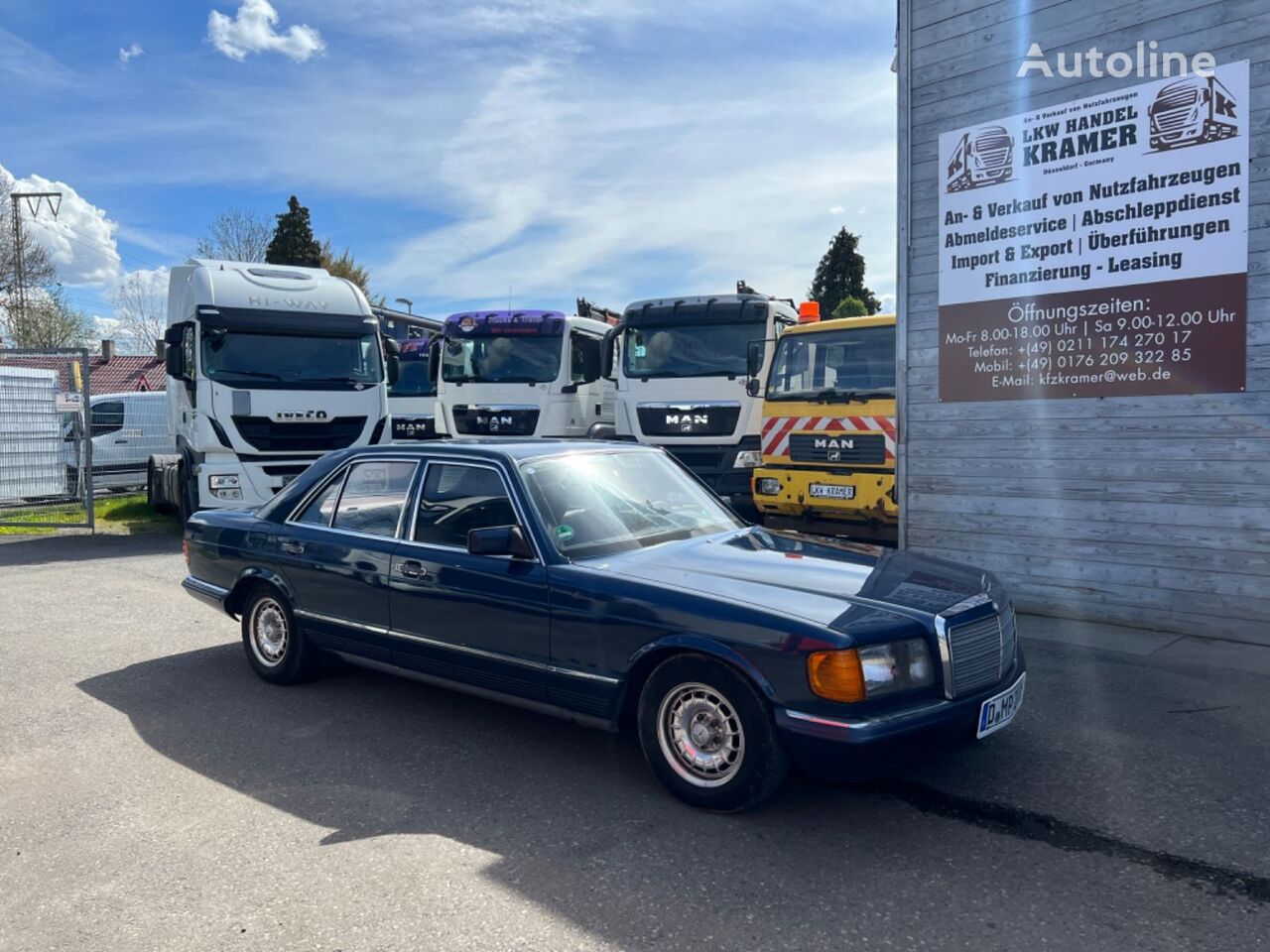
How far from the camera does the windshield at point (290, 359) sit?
11719 mm

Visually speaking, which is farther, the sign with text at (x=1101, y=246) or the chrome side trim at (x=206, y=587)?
the sign with text at (x=1101, y=246)

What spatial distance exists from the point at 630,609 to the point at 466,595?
0.99 metres

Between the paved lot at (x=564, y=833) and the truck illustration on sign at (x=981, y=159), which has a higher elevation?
the truck illustration on sign at (x=981, y=159)

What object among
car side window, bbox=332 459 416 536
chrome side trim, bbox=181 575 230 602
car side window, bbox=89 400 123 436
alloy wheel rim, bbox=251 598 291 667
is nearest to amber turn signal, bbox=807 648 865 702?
car side window, bbox=332 459 416 536

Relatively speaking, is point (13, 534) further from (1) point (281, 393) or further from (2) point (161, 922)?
(2) point (161, 922)

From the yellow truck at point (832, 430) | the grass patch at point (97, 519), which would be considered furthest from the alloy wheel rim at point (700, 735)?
the grass patch at point (97, 519)

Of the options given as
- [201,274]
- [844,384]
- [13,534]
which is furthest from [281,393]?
[844,384]

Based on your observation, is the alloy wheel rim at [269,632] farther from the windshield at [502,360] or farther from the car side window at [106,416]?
the car side window at [106,416]

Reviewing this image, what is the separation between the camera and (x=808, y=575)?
13.8ft

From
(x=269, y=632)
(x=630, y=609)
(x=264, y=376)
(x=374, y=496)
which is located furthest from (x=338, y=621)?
(x=264, y=376)

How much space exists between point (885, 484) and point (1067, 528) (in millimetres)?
2371

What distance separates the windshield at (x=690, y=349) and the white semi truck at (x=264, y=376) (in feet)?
11.2

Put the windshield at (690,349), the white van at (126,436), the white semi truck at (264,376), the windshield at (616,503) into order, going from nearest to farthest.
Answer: the windshield at (616,503) → the white semi truck at (264,376) → the windshield at (690,349) → the white van at (126,436)

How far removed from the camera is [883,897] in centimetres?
322
